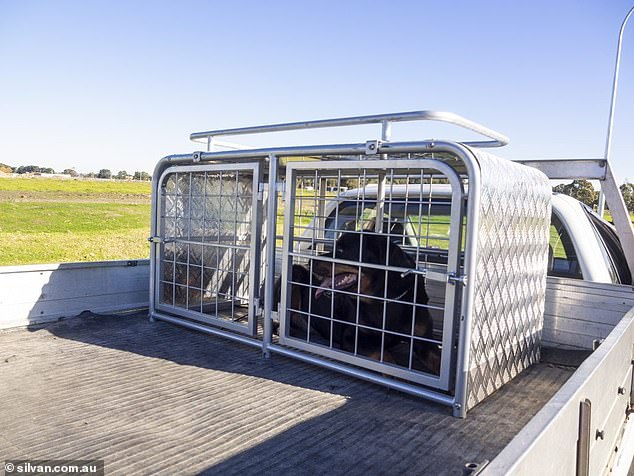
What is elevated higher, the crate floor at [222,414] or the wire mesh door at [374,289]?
the wire mesh door at [374,289]

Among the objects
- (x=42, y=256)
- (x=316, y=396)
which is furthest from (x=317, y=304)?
(x=42, y=256)

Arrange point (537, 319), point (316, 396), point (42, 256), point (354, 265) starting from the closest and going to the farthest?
point (316, 396)
point (354, 265)
point (537, 319)
point (42, 256)

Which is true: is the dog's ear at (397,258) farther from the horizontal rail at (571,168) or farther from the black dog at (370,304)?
the horizontal rail at (571,168)

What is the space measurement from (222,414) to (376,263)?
6.00 ft

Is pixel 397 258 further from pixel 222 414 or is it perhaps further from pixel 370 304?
pixel 222 414

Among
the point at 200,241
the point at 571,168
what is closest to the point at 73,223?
the point at 200,241

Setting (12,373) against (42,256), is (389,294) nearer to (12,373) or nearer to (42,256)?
(12,373)

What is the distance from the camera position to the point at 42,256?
17094 millimetres

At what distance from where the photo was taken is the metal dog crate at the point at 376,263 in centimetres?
385

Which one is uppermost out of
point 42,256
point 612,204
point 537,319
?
point 612,204

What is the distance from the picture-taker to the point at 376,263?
4633mm

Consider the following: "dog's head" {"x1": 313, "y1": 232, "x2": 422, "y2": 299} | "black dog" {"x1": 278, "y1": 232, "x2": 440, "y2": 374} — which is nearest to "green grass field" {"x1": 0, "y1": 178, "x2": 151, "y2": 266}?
"black dog" {"x1": 278, "y1": 232, "x2": 440, "y2": 374}

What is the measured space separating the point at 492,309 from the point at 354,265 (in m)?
1.13

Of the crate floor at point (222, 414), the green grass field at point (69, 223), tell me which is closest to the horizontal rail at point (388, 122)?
the crate floor at point (222, 414)
